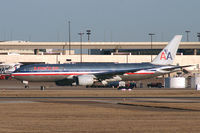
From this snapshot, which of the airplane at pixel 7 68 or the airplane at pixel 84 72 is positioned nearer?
the airplane at pixel 84 72

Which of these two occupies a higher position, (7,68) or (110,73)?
(7,68)

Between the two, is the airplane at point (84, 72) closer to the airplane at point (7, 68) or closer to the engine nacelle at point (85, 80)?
the engine nacelle at point (85, 80)

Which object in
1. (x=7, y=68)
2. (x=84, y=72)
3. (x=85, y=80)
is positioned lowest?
(x=85, y=80)

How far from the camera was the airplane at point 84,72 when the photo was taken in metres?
85.1

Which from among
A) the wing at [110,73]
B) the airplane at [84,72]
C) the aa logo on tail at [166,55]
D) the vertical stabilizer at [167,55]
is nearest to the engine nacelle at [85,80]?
the airplane at [84,72]

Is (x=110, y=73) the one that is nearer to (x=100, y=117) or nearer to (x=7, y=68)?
(x=100, y=117)

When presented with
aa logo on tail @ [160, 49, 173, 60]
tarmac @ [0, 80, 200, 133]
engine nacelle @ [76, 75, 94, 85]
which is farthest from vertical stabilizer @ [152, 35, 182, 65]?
tarmac @ [0, 80, 200, 133]

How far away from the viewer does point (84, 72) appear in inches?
3391

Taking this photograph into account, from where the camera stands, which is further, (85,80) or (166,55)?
(166,55)

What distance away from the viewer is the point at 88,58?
487ft

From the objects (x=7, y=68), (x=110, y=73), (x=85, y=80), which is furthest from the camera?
(x=7, y=68)

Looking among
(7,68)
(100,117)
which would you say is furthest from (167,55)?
(100,117)

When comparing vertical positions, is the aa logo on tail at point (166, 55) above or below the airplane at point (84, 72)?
above

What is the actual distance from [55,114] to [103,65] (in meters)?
48.9
